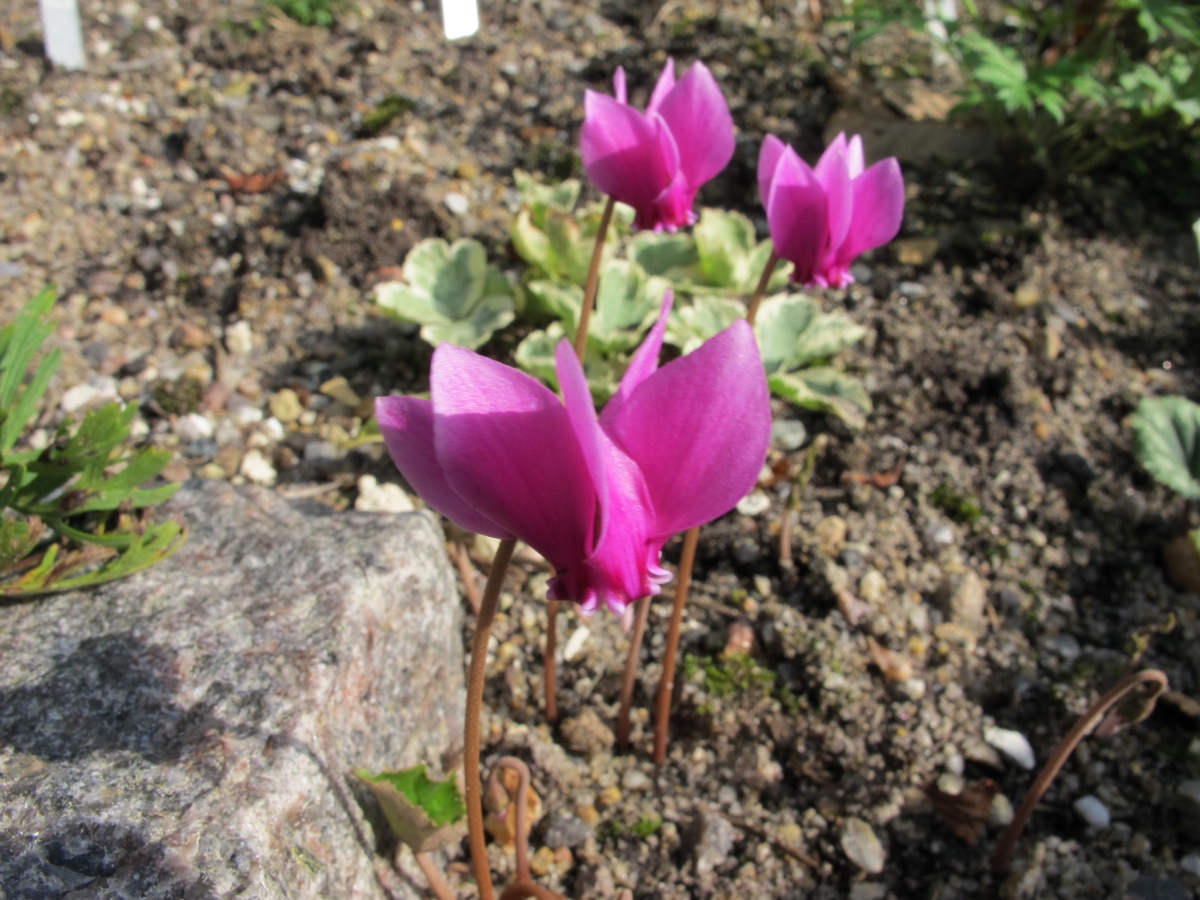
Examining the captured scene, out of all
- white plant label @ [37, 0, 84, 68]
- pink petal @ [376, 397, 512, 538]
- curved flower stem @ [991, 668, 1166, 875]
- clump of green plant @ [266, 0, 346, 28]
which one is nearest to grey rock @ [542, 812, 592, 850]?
curved flower stem @ [991, 668, 1166, 875]

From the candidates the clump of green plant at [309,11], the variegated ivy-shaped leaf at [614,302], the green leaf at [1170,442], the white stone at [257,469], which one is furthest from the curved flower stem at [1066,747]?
the clump of green plant at [309,11]

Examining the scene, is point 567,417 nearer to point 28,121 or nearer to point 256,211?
point 256,211

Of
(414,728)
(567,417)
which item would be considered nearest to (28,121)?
(414,728)

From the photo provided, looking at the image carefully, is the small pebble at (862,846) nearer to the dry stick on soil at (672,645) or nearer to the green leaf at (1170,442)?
the dry stick on soil at (672,645)

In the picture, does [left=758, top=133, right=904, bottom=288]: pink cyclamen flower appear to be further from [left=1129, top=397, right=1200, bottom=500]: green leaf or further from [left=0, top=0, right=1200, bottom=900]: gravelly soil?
Result: [left=1129, top=397, right=1200, bottom=500]: green leaf

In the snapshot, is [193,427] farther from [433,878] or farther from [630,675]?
[433,878]

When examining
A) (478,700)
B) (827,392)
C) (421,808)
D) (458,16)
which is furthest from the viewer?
(827,392)

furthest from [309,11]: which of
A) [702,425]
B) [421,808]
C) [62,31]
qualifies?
[702,425]
